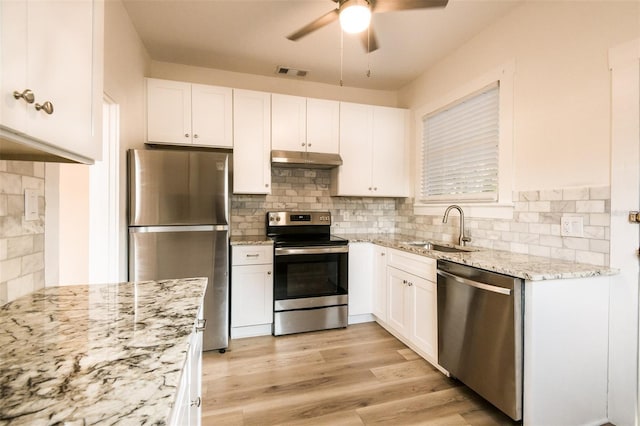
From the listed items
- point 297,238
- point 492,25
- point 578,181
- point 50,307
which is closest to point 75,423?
point 50,307

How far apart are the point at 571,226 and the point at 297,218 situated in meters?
2.34

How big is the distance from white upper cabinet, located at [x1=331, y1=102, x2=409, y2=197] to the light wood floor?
5.44ft

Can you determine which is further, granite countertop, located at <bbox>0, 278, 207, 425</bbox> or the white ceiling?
the white ceiling

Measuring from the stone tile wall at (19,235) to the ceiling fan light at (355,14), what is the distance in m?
1.68

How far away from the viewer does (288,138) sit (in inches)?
123

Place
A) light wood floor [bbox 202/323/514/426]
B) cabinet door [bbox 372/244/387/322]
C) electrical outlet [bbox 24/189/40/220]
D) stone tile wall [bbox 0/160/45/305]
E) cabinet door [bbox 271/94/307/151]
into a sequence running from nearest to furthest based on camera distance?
stone tile wall [bbox 0/160/45/305] → electrical outlet [bbox 24/189/40/220] → light wood floor [bbox 202/323/514/426] → cabinet door [bbox 372/244/387/322] → cabinet door [bbox 271/94/307/151]

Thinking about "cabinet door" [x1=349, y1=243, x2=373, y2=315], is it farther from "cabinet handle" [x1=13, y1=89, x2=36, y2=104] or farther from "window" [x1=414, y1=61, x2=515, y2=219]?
"cabinet handle" [x1=13, y1=89, x2=36, y2=104]

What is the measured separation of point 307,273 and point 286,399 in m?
1.19

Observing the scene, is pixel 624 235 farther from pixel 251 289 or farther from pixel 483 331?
pixel 251 289

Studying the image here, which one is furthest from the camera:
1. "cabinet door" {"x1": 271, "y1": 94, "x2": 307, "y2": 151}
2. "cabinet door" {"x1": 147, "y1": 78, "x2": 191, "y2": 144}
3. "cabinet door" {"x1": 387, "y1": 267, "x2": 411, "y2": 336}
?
"cabinet door" {"x1": 271, "y1": 94, "x2": 307, "y2": 151}

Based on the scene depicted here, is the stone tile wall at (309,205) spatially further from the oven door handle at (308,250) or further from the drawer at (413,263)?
the drawer at (413,263)

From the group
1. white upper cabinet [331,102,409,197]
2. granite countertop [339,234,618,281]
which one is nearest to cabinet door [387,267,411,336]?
granite countertop [339,234,618,281]

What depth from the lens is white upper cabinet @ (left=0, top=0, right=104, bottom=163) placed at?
614 millimetres

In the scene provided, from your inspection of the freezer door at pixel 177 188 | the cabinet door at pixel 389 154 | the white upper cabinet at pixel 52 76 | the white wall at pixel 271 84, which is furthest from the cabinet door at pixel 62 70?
the cabinet door at pixel 389 154
